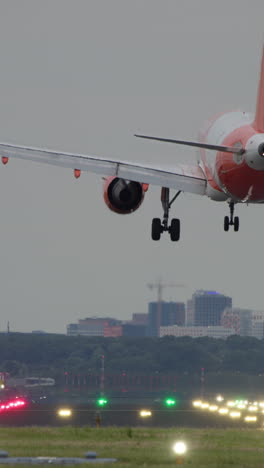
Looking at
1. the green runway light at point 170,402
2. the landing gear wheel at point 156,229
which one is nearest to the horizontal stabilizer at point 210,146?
the landing gear wheel at point 156,229

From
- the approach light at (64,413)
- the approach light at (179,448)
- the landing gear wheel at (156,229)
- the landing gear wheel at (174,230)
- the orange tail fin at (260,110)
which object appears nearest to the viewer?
the approach light at (179,448)

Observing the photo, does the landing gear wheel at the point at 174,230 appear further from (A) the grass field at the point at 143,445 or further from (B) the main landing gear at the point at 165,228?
(A) the grass field at the point at 143,445

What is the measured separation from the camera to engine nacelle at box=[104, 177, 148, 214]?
72.7 meters

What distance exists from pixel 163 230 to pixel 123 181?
4.39 meters

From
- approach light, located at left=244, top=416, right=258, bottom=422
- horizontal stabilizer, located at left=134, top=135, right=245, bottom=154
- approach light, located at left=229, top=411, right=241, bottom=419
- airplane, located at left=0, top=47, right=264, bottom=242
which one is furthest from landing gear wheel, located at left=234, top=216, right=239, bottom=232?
approach light, located at left=229, top=411, right=241, bottom=419

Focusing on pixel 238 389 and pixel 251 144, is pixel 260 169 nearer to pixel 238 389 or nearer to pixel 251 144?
pixel 251 144

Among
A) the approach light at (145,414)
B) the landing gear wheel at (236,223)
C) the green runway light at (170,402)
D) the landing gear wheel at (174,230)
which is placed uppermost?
the green runway light at (170,402)

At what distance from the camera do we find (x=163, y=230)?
75812 mm

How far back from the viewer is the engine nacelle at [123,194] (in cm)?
7269

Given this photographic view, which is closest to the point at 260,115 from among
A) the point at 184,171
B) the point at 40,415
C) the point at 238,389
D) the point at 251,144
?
the point at 251,144

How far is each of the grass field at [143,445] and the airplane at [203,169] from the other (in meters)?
11.4

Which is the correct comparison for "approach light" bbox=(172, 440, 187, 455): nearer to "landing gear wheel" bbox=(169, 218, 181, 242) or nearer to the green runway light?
"landing gear wheel" bbox=(169, 218, 181, 242)

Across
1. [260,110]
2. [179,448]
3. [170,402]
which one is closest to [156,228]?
[260,110]

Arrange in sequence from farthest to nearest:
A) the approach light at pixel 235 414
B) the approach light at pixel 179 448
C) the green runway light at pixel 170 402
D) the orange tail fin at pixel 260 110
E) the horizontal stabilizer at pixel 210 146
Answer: the green runway light at pixel 170 402, the approach light at pixel 235 414, the orange tail fin at pixel 260 110, the horizontal stabilizer at pixel 210 146, the approach light at pixel 179 448
